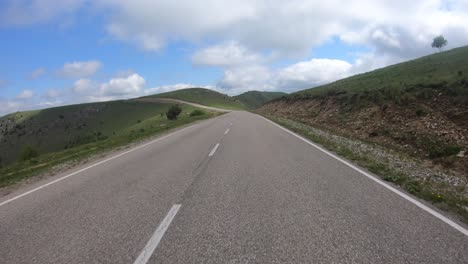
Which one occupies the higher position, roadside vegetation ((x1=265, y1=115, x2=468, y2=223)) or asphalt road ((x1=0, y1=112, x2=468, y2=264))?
asphalt road ((x1=0, y1=112, x2=468, y2=264))

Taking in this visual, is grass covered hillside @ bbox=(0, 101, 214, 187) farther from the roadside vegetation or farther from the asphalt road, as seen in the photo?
the asphalt road

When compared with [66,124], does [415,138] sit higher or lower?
higher

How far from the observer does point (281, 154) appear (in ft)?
35.4

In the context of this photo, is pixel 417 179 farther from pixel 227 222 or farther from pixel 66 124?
pixel 66 124

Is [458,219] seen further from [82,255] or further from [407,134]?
[407,134]

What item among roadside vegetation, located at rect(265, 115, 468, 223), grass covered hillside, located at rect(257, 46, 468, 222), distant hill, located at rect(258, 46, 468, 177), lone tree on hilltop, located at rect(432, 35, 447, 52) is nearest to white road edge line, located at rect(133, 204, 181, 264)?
roadside vegetation, located at rect(265, 115, 468, 223)

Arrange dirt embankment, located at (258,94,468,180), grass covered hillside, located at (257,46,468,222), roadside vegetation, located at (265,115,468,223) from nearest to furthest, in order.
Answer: roadside vegetation, located at (265,115,468,223) < grass covered hillside, located at (257,46,468,222) < dirt embankment, located at (258,94,468,180)

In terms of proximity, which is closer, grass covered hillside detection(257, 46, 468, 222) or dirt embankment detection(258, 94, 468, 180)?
grass covered hillside detection(257, 46, 468, 222)

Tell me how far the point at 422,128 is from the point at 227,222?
1228cm

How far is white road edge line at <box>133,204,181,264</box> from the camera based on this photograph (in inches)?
145

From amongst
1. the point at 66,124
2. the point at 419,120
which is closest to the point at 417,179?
the point at 419,120

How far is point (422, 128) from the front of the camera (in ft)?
44.3

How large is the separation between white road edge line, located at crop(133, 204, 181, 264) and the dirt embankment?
26.9 feet

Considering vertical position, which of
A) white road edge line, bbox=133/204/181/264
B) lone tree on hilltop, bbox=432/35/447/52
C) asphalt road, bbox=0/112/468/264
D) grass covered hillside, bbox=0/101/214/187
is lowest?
grass covered hillside, bbox=0/101/214/187
